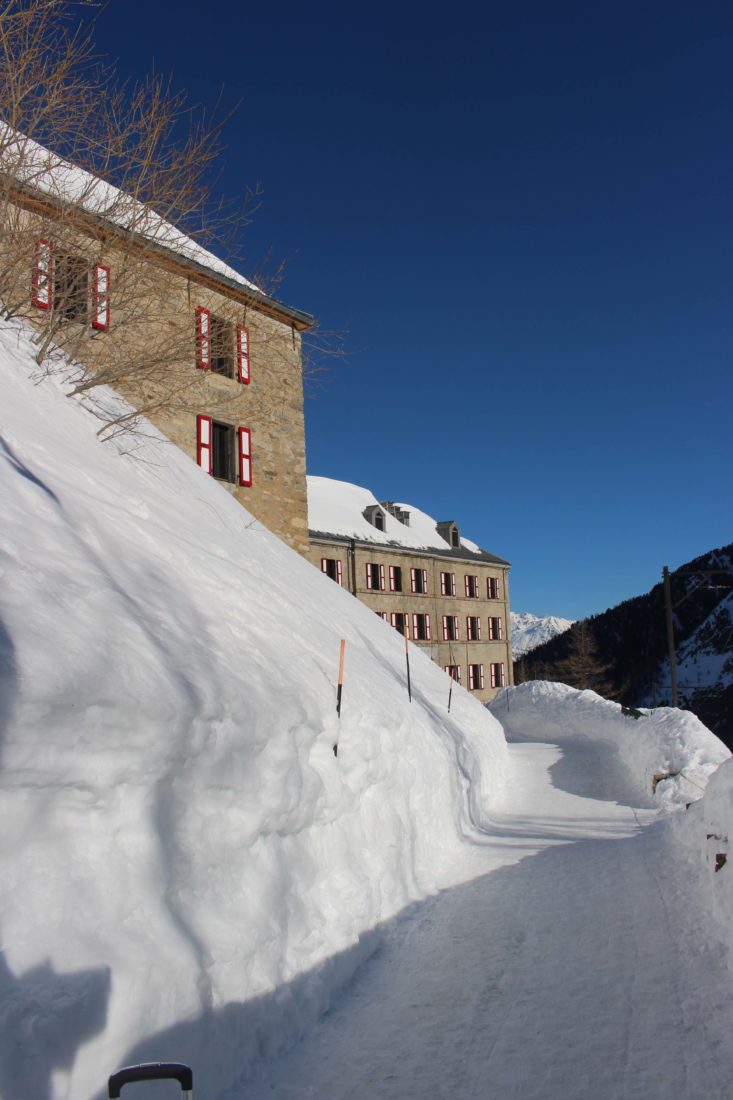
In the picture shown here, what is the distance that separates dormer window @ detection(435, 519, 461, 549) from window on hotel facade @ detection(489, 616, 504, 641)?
5.16 metres

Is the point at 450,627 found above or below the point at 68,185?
below

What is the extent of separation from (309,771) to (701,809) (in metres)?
4.03

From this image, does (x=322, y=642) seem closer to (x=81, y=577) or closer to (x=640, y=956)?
(x=81, y=577)

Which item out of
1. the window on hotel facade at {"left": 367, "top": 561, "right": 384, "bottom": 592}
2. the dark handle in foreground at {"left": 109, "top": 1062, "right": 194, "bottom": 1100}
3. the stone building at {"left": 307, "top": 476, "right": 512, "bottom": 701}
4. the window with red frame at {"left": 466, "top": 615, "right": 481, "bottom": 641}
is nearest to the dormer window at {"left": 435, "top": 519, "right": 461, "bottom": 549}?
the stone building at {"left": 307, "top": 476, "right": 512, "bottom": 701}

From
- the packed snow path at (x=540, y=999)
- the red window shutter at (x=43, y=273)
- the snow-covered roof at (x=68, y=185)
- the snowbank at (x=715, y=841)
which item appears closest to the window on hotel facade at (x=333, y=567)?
the snow-covered roof at (x=68, y=185)

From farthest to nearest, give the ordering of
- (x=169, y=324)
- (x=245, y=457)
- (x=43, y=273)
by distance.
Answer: (x=245, y=457), (x=169, y=324), (x=43, y=273)

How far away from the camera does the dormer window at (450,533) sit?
40500mm

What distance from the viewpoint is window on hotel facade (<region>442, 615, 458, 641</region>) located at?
37.1m

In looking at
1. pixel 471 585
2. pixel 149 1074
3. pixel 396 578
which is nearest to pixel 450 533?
pixel 471 585

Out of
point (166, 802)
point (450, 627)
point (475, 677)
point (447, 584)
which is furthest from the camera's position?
point (475, 677)

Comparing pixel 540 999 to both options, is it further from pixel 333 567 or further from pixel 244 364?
pixel 333 567

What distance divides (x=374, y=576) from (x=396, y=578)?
73.5 inches

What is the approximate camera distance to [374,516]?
3606 centimetres

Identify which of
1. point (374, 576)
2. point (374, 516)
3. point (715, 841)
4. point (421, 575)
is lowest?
point (715, 841)
